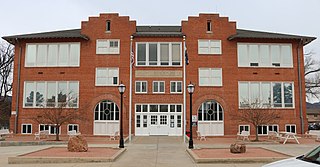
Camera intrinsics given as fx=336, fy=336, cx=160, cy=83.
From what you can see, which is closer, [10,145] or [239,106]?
[10,145]

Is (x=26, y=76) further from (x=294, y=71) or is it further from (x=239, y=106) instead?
(x=294, y=71)

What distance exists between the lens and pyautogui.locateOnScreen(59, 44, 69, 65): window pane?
34.6m

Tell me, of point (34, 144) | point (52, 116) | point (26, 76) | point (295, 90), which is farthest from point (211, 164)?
point (26, 76)

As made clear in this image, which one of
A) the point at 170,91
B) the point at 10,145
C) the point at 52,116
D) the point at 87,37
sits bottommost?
the point at 10,145

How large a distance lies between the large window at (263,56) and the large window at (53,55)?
1707 cm

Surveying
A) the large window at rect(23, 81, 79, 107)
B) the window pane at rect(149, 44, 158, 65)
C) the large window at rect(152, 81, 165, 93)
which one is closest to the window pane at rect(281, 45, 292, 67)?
the large window at rect(152, 81, 165, 93)

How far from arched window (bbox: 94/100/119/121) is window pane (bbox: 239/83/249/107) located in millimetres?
12572


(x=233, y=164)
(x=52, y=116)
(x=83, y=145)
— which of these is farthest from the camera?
(x=52, y=116)

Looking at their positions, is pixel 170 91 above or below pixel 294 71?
below

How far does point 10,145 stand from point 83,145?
10626 millimetres

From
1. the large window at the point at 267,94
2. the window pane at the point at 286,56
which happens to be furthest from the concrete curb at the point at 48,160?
the window pane at the point at 286,56

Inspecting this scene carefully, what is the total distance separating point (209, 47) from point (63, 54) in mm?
15112

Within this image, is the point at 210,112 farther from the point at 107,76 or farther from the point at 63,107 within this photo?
the point at 63,107

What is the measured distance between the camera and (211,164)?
45.6ft
